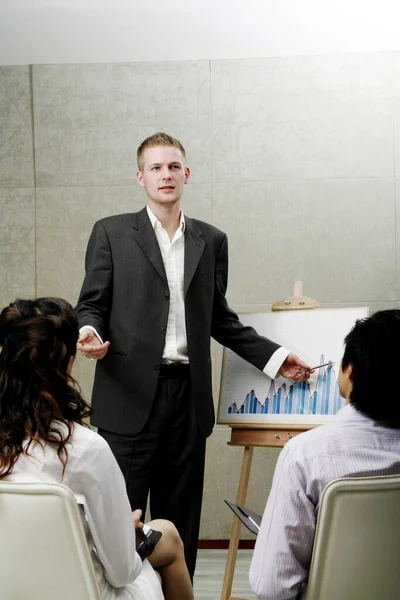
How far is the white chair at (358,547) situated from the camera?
1.56 m

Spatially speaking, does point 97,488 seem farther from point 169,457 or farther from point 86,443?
point 169,457

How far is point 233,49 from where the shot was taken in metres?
4.46

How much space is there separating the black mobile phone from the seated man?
44cm

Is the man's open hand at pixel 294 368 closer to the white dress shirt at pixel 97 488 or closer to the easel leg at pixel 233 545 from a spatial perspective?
the easel leg at pixel 233 545

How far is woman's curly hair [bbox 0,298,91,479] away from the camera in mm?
1721

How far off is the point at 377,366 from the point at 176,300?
137 cm

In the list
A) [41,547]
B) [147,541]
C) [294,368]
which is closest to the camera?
[41,547]

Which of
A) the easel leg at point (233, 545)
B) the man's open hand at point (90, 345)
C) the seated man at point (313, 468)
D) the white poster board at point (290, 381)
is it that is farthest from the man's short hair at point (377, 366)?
the easel leg at point (233, 545)

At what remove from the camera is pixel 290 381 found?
3162 millimetres

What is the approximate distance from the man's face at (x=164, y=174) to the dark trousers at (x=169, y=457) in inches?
25.4

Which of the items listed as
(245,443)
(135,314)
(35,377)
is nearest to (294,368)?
(245,443)

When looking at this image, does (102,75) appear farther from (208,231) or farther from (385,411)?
(385,411)

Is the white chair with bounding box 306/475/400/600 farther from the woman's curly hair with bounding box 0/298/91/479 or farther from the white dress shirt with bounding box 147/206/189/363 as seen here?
the white dress shirt with bounding box 147/206/189/363

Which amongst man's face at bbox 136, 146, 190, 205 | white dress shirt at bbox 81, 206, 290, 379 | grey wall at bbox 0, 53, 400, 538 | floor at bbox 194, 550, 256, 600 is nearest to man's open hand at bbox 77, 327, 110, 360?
white dress shirt at bbox 81, 206, 290, 379
